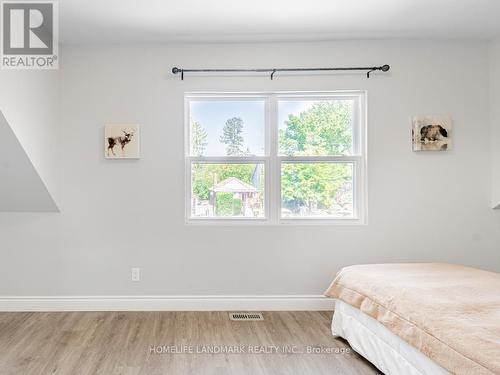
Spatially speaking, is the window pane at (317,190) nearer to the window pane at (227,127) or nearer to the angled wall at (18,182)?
the window pane at (227,127)

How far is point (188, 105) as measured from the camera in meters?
3.23

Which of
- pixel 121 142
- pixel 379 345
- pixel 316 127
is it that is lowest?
pixel 379 345

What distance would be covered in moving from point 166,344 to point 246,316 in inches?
31.1

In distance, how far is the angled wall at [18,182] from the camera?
2.58m

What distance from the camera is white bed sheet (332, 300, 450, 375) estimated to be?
1.68 metres

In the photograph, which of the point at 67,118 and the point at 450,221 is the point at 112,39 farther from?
the point at 450,221

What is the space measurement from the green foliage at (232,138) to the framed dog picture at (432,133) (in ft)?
5.44

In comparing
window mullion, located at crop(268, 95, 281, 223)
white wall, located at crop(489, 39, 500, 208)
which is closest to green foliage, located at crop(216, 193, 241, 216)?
window mullion, located at crop(268, 95, 281, 223)

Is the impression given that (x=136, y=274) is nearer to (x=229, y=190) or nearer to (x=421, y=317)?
(x=229, y=190)

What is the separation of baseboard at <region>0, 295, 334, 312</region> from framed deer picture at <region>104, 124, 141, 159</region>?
134 centimetres

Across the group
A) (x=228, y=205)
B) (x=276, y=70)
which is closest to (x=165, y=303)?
(x=228, y=205)

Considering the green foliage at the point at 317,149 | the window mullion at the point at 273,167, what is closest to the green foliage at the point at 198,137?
the window mullion at the point at 273,167

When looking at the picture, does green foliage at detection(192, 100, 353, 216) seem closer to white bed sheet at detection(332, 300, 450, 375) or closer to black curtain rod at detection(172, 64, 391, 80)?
black curtain rod at detection(172, 64, 391, 80)

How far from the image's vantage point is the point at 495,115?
10.2 feet
